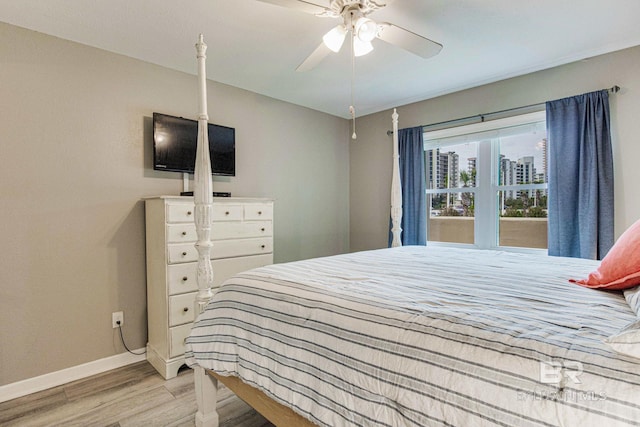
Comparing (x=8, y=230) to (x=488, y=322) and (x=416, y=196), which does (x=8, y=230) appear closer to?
(x=488, y=322)

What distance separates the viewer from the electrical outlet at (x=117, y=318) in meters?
2.55

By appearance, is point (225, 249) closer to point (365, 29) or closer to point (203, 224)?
point (203, 224)

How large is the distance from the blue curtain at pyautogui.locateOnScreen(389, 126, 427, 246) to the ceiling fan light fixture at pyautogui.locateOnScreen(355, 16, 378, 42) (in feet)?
6.68

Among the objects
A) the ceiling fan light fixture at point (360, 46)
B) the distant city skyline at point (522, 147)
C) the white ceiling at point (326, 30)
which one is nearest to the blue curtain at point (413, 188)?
the distant city skyline at point (522, 147)

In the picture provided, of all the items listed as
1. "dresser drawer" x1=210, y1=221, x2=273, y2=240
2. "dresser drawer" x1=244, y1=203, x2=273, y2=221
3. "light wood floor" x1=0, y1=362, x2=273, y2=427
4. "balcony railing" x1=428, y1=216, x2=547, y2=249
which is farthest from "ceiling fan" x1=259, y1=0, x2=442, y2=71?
"light wood floor" x1=0, y1=362, x2=273, y2=427

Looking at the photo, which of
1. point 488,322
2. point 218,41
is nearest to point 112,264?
point 218,41

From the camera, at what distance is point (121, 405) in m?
2.02

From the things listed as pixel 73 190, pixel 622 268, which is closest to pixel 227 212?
pixel 73 190

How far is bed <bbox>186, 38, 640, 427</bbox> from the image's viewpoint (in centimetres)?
68

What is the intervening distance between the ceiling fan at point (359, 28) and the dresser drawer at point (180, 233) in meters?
1.51

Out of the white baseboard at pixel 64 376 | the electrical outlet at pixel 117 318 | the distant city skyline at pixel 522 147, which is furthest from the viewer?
the distant city skyline at pixel 522 147

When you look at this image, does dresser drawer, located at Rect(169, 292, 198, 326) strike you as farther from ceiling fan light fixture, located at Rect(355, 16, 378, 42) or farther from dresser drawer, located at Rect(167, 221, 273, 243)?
ceiling fan light fixture, located at Rect(355, 16, 378, 42)

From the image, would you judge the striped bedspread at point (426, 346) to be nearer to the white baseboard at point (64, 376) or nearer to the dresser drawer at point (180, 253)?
the dresser drawer at point (180, 253)

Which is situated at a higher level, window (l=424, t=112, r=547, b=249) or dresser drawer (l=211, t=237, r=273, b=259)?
window (l=424, t=112, r=547, b=249)
